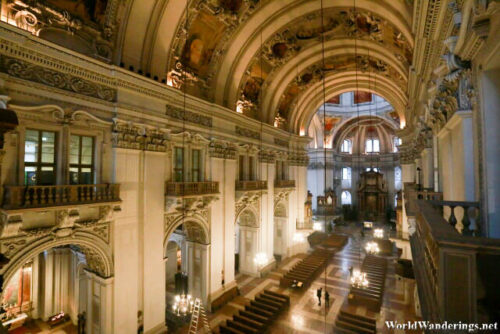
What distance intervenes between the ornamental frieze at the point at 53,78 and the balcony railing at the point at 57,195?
2649 mm

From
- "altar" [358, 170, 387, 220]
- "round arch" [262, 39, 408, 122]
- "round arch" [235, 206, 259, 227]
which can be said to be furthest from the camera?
"altar" [358, 170, 387, 220]

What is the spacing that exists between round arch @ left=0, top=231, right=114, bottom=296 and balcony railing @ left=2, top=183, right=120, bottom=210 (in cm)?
105

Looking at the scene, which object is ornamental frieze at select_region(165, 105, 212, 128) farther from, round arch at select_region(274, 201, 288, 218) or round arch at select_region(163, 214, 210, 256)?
round arch at select_region(274, 201, 288, 218)

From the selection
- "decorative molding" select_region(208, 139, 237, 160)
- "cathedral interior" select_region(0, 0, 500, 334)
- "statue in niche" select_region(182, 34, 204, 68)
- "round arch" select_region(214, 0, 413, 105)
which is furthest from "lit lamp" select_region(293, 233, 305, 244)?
"statue in niche" select_region(182, 34, 204, 68)

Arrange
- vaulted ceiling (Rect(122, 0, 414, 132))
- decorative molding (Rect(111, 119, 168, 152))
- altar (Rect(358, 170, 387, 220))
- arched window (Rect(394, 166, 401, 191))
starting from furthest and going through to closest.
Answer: arched window (Rect(394, 166, 401, 191)), altar (Rect(358, 170, 387, 220)), vaulted ceiling (Rect(122, 0, 414, 132)), decorative molding (Rect(111, 119, 168, 152))

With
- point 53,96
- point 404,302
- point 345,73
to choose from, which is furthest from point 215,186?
point 345,73

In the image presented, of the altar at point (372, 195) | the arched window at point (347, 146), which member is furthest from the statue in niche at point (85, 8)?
the arched window at point (347, 146)

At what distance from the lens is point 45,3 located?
647cm

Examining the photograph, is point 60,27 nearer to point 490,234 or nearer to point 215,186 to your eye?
point 215,186

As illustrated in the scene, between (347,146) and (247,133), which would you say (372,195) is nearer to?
(347,146)

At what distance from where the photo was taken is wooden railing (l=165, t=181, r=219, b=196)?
9.21m

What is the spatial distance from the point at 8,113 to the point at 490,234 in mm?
7339

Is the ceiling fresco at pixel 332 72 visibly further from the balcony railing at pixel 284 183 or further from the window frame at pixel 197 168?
the window frame at pixel 197 168

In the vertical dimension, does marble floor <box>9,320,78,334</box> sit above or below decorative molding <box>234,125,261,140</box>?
below
